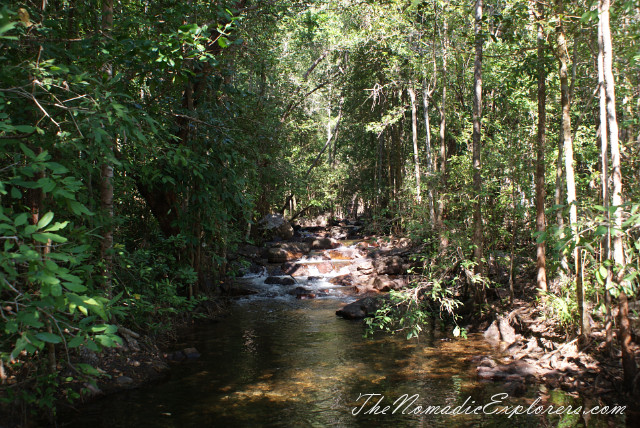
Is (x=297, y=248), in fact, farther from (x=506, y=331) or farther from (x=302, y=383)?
(x=302, y=383)

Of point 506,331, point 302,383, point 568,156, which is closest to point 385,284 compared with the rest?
point 506,331

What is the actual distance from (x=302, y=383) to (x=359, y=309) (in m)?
4.65

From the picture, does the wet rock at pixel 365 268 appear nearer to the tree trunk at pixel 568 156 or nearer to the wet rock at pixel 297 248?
the wet rock at pixel 297 248

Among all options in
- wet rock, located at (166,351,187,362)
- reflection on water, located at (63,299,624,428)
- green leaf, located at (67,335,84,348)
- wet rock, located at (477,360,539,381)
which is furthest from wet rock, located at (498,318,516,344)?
green leaf, located at (67,335,84,348)

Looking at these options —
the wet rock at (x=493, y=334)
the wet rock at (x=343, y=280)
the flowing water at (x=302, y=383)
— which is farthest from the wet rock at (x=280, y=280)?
the wet rock at (x=493, y=334)

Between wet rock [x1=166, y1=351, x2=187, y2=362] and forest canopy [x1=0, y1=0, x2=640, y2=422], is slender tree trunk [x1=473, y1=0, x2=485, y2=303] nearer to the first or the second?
forest canopy [x1=0, y1=0, x2=640, y2=422]

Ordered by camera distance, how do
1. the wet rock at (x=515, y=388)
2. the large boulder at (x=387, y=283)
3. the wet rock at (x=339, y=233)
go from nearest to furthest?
the wet rock at (x=515, y=388) → the large boulder at (x=387, y=283) → the wet rock at (x=339, y=233)

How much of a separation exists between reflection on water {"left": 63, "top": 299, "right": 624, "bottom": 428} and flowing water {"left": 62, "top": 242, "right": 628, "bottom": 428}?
0.5 inches

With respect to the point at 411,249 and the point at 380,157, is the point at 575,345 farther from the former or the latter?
the point at 380,157

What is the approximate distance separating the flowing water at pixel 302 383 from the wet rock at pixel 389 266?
22.3ft

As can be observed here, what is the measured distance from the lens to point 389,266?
17.0 meters

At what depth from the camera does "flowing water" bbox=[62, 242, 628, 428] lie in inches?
222

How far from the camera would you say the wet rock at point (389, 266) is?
55.3 feet

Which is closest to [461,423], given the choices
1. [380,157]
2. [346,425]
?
[346,425]
